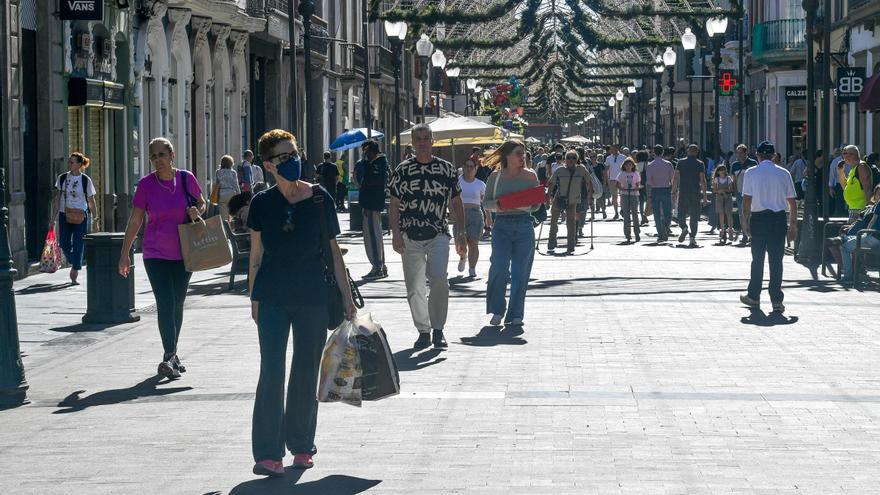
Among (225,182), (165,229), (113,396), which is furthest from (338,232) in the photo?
(225,182)

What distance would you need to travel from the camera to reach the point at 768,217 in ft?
51.8

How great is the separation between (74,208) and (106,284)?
18.6ft

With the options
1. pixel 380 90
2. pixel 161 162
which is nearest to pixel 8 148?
pixel 161 162

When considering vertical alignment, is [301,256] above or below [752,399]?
above

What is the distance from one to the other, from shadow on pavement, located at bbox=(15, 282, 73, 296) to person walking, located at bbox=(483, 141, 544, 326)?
6.57 metres

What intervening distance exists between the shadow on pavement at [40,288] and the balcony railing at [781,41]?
3210cm

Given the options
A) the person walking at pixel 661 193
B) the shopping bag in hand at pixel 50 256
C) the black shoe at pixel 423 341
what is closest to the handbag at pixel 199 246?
the black shoe at pixel 423 341

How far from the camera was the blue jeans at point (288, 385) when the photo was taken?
25.3ft

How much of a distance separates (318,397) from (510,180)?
6.79 meters

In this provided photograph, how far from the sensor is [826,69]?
88.1 feet

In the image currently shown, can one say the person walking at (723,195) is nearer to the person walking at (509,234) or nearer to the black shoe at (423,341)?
the person walking at (509,234)

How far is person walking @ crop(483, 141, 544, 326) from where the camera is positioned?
14.3 meters

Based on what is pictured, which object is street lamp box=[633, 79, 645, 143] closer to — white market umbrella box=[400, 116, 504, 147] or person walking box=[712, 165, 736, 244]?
white market umbrella box=[400, 116, 504, 147]

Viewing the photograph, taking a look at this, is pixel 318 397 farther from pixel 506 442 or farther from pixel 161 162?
pixel 161 162
